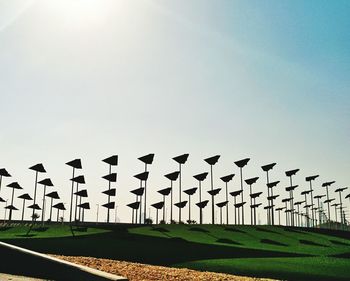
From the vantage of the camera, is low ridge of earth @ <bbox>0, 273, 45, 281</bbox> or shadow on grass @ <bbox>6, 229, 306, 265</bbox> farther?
shadow on grass @ <bbox>6, 229, 306, 265</bbox>

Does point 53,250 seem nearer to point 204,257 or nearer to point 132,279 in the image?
point 204,257

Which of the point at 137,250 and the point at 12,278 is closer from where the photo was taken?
the point at 12,278

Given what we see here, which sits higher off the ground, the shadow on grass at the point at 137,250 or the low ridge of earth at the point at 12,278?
the low ridge of earth at the point at 12,278

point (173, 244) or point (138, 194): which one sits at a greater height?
point (138, 194)

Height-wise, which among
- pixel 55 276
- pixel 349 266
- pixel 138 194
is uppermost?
pixel 138 194

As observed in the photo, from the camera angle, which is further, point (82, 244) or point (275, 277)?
point (82, 244)

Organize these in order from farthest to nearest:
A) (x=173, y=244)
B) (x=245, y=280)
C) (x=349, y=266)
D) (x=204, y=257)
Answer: (x=173, y=244) < (x=204, y=257) < (x=349, y=266) < (x=245, y=280)

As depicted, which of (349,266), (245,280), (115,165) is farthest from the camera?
(115,165)

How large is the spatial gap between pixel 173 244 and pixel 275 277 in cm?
1040

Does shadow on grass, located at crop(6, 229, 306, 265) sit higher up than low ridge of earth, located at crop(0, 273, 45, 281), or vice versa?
low ridge of earth, located at crop(0, 273, 45, 281)

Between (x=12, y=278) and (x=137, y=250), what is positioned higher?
Answer: (x=12, y=278)

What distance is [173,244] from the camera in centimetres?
2253

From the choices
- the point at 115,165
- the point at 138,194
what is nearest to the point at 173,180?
the point at 138,194

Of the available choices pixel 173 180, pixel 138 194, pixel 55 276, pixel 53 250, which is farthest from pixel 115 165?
pixel 55 276
